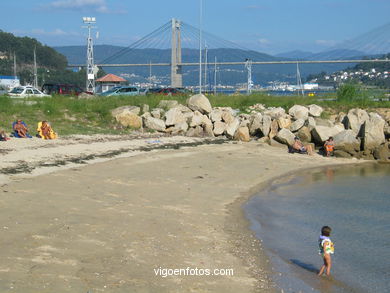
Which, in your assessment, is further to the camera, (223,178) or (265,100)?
(265,100)

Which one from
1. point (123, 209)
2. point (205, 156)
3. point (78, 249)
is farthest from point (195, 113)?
point (78, 249)

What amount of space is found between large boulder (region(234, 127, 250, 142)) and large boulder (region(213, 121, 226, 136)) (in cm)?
99

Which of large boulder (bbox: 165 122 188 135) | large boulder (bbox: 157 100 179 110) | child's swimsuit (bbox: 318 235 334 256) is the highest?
large boulder (bbox: 157 100 179 110)

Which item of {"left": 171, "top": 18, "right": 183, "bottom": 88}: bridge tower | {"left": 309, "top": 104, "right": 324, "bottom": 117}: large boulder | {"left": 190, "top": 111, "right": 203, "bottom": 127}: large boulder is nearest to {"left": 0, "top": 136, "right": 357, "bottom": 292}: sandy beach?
{"left": 190, "top": 111, "right": 203, "bottom": 127}: large boulder

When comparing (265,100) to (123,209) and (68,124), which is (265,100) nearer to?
(68,124)

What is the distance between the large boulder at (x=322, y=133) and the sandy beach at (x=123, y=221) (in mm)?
6099

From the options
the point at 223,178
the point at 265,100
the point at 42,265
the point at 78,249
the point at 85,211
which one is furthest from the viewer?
the point at 265,100

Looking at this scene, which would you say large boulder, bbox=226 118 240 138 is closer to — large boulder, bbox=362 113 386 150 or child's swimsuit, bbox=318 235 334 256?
large boulder, bbox=362 113 386 150

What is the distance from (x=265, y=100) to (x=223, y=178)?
20764 mm

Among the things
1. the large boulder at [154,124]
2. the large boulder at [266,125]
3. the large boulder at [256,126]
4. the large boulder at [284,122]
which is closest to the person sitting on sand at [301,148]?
the large boulder at [266,125]

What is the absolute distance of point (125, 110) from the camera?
2744 cm

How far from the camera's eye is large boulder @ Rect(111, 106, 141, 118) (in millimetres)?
27234

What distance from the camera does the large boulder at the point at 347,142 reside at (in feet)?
81.2

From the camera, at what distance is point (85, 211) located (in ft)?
35.2
